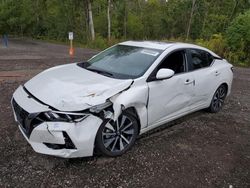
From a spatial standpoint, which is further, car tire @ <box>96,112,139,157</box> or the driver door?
the driver door

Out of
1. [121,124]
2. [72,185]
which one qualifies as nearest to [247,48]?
[121,124]

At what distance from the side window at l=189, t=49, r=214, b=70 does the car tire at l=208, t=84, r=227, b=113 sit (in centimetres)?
70

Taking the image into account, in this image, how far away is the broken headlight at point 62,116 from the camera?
328cm

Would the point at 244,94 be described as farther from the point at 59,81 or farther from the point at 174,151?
the point at 59,81

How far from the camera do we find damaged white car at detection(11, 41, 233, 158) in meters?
3.30

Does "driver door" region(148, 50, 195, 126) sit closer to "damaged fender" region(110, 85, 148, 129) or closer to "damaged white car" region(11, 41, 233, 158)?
"damaged white car" region(11, 41, 233, 158)

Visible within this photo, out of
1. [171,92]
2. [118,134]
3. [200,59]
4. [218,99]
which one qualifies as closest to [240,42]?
[218,99]

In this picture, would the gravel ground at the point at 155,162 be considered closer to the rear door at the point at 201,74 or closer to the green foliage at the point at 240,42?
the rear door at the point at 201,74

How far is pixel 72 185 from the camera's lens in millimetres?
3221

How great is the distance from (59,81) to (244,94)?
5792mm

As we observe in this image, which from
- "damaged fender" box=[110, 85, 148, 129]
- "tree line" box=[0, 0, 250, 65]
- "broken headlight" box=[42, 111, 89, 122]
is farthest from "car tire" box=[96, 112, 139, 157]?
"tree line" box=[0, 0, 250, 65]

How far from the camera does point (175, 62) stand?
4703mm

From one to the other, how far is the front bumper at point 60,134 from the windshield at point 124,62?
1062 millimetres

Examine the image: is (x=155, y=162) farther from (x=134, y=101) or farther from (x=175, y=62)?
(x=175, y=62)
